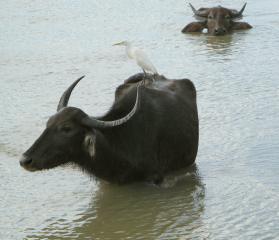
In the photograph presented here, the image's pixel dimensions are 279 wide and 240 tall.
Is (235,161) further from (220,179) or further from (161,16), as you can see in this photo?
(161,16)

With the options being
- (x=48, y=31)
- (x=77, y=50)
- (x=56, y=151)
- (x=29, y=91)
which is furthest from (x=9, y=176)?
(x=48, y=31)

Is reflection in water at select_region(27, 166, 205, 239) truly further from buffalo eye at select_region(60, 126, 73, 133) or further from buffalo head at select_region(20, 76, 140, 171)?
buffalo eye at select_region(60, 126, 73, 133)

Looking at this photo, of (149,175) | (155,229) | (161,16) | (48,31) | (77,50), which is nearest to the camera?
(155,229)

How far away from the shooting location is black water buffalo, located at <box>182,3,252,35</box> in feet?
46.8

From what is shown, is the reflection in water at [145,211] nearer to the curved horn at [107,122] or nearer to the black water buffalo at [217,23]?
the curved horn at [107,122]

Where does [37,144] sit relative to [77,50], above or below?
above

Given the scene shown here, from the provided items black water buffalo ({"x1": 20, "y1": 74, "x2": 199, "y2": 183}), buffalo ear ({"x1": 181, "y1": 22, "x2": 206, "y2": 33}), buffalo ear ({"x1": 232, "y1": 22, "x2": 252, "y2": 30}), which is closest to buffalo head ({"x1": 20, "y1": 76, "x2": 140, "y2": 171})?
black water buffalo ({"x1": 20, "y1": 74, "x2": 199, "y2": 183})

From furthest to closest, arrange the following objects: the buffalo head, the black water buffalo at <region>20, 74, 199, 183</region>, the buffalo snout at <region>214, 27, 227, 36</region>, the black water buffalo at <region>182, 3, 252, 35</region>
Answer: the black water buffalo at <region>182, 3, 252, 35</region> < the buffalo snout at <region>214, 27, 227, 36</region> < the black water buffalo at <region>20, 74, 199, 183</region> < the buffalo head

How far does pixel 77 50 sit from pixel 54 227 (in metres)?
7.10

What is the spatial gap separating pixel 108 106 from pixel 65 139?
116 inches

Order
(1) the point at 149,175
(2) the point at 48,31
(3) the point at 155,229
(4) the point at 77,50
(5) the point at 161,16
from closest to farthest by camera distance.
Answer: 1. (3) the point at 155,229
2. (1) the point at 149,175
3. (4) the point at 77,50
4. (2) the point at 48,31
5. (5) the point at 161,16

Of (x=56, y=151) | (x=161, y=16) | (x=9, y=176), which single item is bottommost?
(x=161, y=16)

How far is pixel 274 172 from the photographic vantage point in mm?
6602

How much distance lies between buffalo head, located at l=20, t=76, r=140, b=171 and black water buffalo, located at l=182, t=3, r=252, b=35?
829 centimetres
